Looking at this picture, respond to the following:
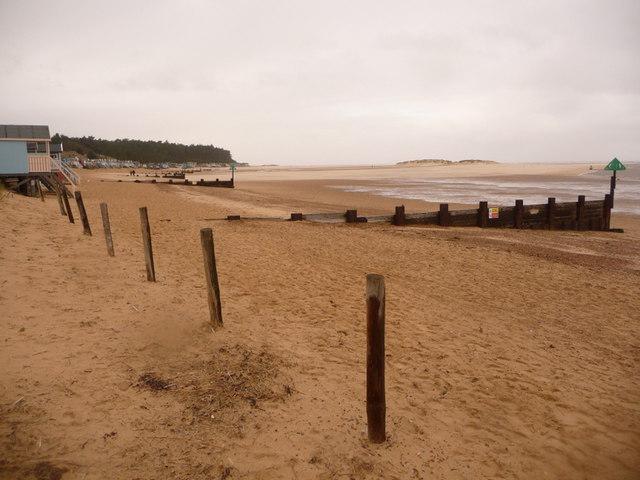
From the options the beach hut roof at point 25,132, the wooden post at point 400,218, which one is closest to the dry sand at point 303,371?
the wooden post at point 400,218

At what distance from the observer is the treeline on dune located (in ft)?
344

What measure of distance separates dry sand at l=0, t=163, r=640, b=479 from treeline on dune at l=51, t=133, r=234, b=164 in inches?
4083

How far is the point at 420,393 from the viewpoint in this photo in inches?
189

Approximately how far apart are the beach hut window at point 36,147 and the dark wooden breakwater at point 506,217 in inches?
672

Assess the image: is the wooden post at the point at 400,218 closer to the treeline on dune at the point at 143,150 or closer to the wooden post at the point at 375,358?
the wooden post at the point at 375,358

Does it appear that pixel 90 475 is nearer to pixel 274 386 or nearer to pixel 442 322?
pixel 274 386

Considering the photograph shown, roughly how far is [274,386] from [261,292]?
342 cm

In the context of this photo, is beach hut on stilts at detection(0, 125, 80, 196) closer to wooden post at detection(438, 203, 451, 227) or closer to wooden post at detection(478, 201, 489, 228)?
wooden post at detection(438, 203, 451, 227)

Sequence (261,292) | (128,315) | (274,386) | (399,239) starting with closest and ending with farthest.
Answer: (274,386) < (128,315) < (261,292) < (399,239)

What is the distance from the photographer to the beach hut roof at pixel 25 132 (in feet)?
79.0

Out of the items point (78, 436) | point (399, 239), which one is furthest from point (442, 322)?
point (399, 239)

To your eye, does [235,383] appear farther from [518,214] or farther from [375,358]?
[518,214]

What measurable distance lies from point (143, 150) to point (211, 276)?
482 ft

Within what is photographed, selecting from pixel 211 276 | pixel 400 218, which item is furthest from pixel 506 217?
pixel 211 276
